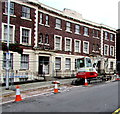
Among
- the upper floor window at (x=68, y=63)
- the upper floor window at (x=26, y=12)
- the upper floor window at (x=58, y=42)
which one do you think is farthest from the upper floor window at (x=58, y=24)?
the upper floor window at (x=68, y=63)

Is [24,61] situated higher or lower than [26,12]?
lower

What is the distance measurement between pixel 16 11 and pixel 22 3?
1.41 m

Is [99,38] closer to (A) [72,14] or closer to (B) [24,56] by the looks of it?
(A) [72,14]

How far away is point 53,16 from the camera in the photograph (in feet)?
73.4

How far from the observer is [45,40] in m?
21.2

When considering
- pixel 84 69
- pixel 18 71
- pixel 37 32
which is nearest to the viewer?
pixel 84 69

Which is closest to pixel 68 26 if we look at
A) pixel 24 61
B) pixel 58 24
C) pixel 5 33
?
pixel 58 24

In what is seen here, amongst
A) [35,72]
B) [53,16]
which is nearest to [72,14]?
[53,16]

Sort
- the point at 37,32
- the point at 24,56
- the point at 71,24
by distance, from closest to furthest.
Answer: the point at 24,56 < the point at 37,32 < the point at 71,24

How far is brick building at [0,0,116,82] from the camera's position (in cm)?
1745

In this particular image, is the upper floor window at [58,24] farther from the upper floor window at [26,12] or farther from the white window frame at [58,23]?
the upper floor window at [26,12]

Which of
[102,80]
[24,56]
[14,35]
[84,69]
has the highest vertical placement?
[14,35]

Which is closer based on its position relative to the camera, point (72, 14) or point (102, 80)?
point (102, 80)

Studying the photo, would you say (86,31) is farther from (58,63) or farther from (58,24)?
(58,63)
